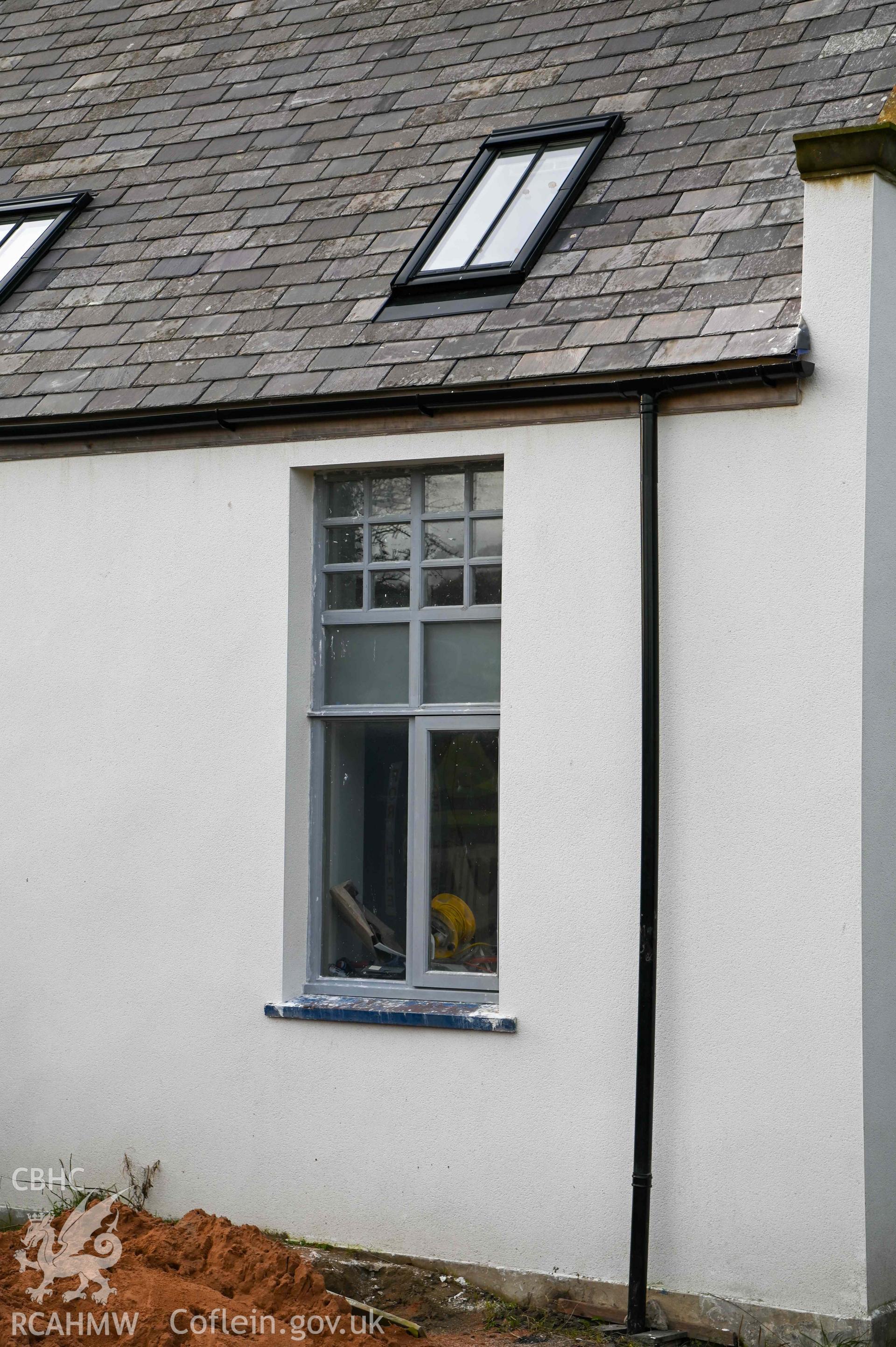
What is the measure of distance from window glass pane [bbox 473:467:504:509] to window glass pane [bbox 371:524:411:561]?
402 mm

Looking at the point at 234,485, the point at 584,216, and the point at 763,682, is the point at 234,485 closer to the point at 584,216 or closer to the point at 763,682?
the point at 584,216

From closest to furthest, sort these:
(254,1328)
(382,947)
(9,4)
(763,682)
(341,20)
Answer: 1. (254,1328)
2. (763,682)
3. (382,947)
4. (341,20)
5. (9,4)

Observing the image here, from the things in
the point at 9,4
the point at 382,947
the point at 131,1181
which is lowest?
the point at 131,1181

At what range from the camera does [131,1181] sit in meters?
7.88

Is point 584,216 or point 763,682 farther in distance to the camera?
point 584,216

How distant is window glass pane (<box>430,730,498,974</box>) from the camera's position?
749 centimetres

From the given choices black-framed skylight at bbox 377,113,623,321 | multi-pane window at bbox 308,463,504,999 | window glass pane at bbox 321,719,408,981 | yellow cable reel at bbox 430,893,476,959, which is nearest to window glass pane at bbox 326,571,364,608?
multi-pane window at bbox 308,463,504,999

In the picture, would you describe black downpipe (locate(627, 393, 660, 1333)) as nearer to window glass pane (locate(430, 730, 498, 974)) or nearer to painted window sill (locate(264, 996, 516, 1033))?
painted window sill (locate(264, 996, 516, 1033))

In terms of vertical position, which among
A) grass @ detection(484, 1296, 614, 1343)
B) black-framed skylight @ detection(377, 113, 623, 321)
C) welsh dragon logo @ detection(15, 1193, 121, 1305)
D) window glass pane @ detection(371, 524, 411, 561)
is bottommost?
grass @ detection(484, 1296, 614, 1343)

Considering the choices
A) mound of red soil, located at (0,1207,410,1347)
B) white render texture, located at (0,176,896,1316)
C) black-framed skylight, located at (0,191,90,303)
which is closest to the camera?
mound of red soil, located at (0,1207,410,1347)

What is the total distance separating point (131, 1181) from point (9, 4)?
9.73m

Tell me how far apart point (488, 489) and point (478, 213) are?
1.75 metres

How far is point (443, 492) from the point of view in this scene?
773 centimetres

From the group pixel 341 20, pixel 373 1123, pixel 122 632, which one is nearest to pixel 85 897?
pixel 122 632
